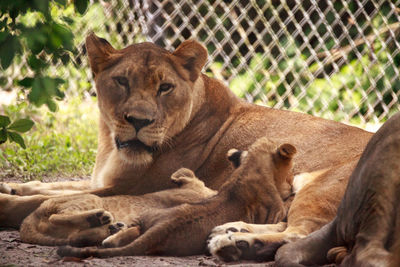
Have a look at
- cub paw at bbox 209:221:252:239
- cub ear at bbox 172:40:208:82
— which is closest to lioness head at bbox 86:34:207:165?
cub ear at bbox 172:40:208:82

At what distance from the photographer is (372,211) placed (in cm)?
244

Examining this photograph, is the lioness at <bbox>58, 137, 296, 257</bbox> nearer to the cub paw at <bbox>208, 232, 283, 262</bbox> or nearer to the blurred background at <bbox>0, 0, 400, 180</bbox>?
the cub paw at <bbox>208, 232, 283, 262</bbox>

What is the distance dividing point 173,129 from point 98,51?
622mm

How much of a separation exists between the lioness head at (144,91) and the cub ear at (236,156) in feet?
1.41

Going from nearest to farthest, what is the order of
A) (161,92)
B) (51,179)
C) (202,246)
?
(202,246)
(161,92)
(51,179)

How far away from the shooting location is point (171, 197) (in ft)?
11.9

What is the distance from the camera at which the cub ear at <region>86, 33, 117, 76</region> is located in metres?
4.01

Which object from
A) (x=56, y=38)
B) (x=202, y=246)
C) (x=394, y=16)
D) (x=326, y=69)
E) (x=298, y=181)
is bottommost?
(x=202, y=246)

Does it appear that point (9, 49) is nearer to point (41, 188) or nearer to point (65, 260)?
point (65, 260)

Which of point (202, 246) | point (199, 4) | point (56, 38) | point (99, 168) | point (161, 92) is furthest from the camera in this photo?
point (199, 4)

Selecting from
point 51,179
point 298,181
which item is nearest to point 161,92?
point 298,181

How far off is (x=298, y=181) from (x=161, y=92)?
91 cm

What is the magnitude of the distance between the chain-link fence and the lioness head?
2943mm

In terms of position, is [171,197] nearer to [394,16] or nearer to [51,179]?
[51,179]
